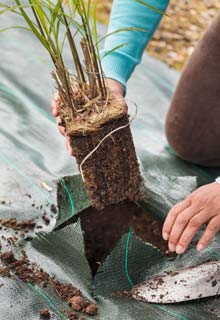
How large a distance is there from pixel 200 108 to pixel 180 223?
71cm

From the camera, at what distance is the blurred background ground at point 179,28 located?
9.85 ft

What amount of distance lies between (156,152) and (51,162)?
1.33 feet

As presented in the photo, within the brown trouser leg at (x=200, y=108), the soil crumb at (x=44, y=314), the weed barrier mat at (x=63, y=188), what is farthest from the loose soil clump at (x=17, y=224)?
the brown trouser leg at (x=200, y=108)

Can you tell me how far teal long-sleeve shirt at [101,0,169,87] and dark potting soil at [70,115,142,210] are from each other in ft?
0.92

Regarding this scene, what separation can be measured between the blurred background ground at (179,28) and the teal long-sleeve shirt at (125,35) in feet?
4.11

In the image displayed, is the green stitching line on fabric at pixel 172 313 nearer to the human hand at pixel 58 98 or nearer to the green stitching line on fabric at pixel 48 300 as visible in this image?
the green stitching line on fabric at pixel 48 300

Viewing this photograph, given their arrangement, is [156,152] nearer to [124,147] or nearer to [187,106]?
[187,106]

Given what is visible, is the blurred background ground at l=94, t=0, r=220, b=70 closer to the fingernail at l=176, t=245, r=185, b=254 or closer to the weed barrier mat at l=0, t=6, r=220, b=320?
the weed barrier mat at l=0, t=6, r=220, b=320

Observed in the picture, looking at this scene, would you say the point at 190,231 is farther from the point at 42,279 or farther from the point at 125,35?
the point at 125,35

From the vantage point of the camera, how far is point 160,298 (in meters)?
1.35

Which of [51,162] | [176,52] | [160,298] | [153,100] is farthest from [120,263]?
[176,52]

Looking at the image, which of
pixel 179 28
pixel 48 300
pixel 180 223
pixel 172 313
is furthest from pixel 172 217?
pixel 179 28

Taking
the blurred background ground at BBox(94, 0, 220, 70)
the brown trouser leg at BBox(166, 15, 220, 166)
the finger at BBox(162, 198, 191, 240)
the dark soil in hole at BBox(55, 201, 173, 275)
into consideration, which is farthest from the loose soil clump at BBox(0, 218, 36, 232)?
the blurred background ground at BBox(94, 0, 220, 70)

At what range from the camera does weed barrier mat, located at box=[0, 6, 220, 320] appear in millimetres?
1321
